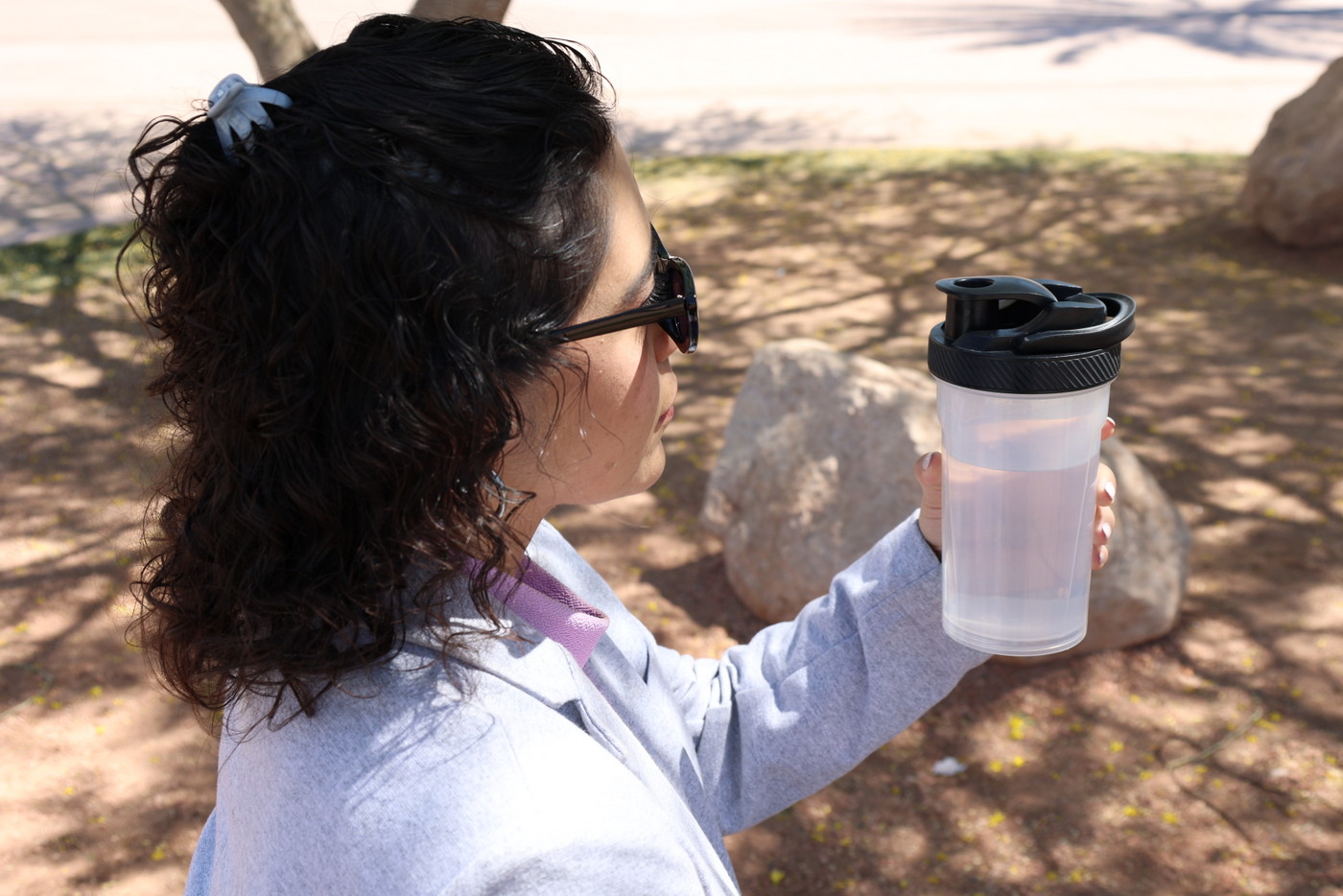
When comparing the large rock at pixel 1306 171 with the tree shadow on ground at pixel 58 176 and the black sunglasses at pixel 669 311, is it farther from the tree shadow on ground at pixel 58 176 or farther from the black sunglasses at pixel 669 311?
the tree shadow on ground at pixel 58 176

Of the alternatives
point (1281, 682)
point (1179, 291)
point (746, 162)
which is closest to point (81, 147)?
point (746, 162)

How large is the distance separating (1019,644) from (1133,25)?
1512 centimetres

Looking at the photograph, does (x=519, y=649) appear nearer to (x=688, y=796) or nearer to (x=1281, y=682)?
(x=688, y=796)

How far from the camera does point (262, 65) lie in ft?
11.0

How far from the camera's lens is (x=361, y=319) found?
1.01 metres

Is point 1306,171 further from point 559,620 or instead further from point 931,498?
point 559,620

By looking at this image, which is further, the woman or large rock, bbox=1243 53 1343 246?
large rock, bbox=1243 53 1343 246

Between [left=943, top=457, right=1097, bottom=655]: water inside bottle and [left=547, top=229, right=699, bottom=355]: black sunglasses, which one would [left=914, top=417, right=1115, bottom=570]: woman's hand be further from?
[left=547, top=229, right=699, bottom=355]: black sunglasses

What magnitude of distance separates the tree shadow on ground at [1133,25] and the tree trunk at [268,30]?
1070 centimetres

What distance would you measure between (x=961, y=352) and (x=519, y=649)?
1.83 feet

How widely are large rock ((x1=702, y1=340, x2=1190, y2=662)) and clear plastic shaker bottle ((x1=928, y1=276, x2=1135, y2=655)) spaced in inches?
77.4

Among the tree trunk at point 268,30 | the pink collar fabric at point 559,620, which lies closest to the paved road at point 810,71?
the tree trunk at point 268,30

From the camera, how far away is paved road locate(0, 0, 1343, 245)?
9008 mm

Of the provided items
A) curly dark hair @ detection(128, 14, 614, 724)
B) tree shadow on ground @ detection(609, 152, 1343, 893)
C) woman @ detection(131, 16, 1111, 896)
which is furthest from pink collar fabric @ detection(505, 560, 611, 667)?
tree shadow on ground @ detection(609, 152, 1343, 893)
